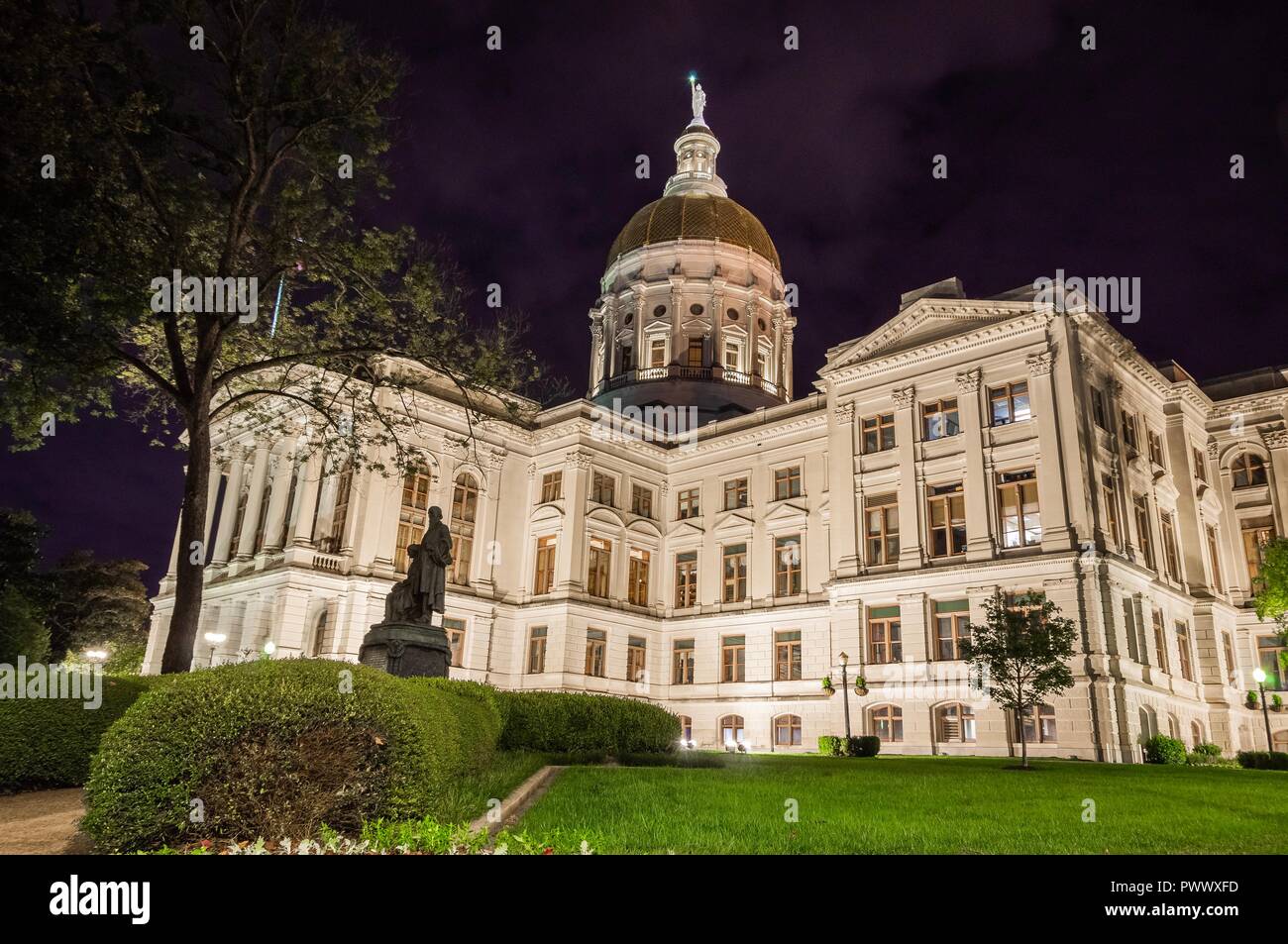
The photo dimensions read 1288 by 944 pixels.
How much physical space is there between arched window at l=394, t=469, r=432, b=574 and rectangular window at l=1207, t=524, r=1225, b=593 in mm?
37805

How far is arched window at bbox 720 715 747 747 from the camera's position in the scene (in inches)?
1657

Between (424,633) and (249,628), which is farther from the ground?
→ (249,628)

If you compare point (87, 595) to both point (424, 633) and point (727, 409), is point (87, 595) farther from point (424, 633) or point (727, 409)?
point (424, 633)

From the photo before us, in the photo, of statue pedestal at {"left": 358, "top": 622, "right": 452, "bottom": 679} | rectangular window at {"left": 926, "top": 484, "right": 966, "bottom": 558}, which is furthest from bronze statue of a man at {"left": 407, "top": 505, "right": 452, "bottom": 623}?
rectangular window at {"left": 926, "top": 484, "right": 966, "bottom": 558}

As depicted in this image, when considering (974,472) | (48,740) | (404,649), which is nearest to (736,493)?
(974,472)

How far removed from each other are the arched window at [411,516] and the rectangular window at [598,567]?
8750 mm

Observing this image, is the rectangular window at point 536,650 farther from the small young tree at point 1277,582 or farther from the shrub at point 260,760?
the shrub at point 260,760

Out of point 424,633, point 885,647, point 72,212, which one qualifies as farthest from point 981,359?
point 72,212

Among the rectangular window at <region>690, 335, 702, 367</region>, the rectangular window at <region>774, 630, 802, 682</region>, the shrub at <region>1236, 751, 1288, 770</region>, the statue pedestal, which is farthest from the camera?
the rectangular window at <region>690, 335, 702, 367</region>

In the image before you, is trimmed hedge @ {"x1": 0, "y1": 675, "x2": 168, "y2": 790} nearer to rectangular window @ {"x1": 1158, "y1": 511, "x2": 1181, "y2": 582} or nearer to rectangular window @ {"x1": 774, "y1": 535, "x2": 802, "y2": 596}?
rectangular window @ {"x1": 774, "y1": 535, "x2": 802, "y2": 596}

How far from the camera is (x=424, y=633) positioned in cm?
1991

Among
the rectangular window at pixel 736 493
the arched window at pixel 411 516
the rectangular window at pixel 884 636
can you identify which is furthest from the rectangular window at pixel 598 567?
the rectangular window at pixel 884 636
